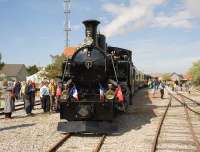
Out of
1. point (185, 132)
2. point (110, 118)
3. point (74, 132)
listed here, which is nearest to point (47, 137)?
point (74, 132)

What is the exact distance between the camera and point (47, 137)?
12.0 metres

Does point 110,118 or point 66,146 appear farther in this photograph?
point 110,118

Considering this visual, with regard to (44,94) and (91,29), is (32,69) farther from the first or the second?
(91,29)

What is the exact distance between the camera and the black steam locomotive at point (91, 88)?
500 inches

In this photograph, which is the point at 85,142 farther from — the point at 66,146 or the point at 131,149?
the point at 131,149

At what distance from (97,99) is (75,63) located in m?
1.51

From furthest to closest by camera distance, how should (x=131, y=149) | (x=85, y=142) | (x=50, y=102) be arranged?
(x=50, y=102) → (x=85, y=142) → (x=131, y=149)

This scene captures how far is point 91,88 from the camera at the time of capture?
1409 centimetres

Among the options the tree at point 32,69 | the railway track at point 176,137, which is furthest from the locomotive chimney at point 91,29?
the tree at point 32,69

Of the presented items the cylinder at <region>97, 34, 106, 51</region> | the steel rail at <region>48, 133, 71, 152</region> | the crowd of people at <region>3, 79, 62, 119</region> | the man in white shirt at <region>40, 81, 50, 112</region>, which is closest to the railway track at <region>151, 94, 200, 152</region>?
the steel rail at <region>48, 133, 71, 152</region>

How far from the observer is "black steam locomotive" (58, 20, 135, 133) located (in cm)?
1270

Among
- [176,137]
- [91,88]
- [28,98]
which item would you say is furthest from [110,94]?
[28,98]

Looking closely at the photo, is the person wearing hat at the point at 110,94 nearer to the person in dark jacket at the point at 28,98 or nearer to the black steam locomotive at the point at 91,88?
the black steam locomotive at the point at 91,88

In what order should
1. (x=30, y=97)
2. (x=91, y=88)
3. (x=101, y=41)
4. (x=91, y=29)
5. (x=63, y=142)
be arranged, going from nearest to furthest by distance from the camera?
(x=63, y=142), (x=91, y=88), (x=91, y=29), (x=101, y=41), (x=30, y=97)
